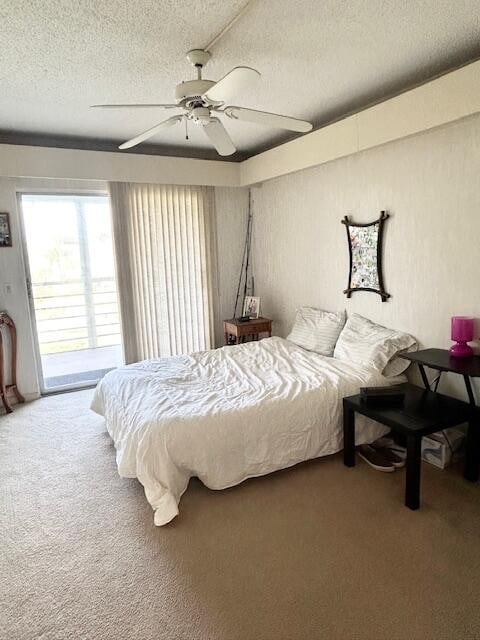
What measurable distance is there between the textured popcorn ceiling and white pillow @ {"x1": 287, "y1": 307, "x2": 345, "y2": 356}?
1.83 m

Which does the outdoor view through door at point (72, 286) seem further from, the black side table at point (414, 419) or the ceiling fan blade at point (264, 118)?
the black side table at point (414, 419)

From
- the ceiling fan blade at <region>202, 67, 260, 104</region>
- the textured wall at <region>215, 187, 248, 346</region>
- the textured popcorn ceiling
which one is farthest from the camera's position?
the textured wall at <region>215, 187, 248, 346</region>

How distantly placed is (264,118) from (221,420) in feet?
5.99

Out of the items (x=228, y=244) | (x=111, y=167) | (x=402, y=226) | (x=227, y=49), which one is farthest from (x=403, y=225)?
(x=111, y=167)

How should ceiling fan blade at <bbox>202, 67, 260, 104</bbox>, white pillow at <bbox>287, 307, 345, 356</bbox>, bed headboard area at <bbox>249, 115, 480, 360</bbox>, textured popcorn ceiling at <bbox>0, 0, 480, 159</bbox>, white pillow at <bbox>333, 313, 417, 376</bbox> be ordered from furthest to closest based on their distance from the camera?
white pillow at <bbox>287, 307, 345, 356</bbox> → white pillow at <bbox>333, 313, 417, 376</bbox> → bed headboard area at <bbox>249, 115, 480, 360</bbox> → textured popcorn ceiling at <bbox>0, 0, 480, 159</bbox> → ceiling fan blade at <bbox>202, 67, 260, 104</bbox>

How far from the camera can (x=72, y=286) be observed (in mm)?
4832

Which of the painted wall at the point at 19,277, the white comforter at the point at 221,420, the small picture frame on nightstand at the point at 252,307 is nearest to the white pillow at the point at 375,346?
the white comforter at the point at 221,420

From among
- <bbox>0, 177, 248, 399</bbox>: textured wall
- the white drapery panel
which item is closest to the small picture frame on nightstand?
the white drapery panel

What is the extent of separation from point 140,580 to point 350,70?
3207 millimetres

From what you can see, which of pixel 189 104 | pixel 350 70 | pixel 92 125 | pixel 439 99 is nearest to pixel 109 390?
pixel 189 104

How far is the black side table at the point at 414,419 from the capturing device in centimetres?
229

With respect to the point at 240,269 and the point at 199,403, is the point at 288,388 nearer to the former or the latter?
the point at 199,403

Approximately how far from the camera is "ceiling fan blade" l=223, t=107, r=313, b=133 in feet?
7.42

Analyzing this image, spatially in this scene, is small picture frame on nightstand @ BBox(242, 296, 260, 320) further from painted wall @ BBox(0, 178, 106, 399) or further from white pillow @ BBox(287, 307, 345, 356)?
painted wall @ BBox(0, 178, 106, 399)
